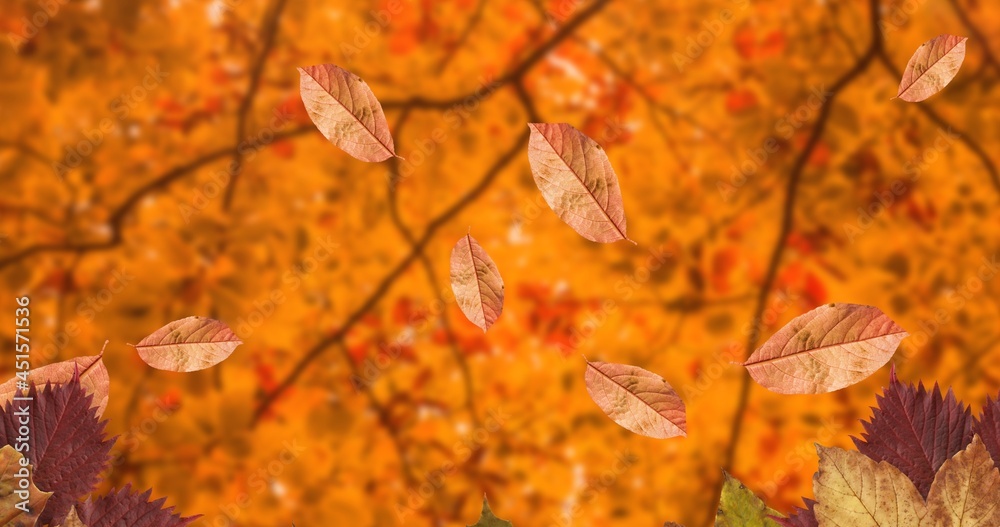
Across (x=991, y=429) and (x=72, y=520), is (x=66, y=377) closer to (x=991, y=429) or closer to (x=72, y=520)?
(x=72, y=520)

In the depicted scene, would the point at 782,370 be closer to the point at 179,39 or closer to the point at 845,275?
the point at 845,275

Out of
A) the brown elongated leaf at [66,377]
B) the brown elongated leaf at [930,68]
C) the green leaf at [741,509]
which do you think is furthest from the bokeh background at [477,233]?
the green leaf at [741,509]

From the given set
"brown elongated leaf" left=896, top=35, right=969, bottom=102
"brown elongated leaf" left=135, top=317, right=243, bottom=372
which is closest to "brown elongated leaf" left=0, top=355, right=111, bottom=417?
"brown elongated leaf" left=135, top=317, right=243, bottom=372

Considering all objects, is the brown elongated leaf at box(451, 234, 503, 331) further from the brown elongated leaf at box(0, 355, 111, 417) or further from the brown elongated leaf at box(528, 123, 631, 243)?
the brown elongated leaf at box(0, 355, 111, 417)

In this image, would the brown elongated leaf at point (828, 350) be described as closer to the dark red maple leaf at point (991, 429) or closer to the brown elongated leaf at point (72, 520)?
the dark red maple leaf at point (991, 429)

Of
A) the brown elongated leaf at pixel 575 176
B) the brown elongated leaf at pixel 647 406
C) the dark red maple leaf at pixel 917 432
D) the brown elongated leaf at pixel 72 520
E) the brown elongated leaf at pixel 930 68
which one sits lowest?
the brown elongated leaf at pixel 72 520

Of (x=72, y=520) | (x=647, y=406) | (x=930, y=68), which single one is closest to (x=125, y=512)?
(x=72, y=520)
